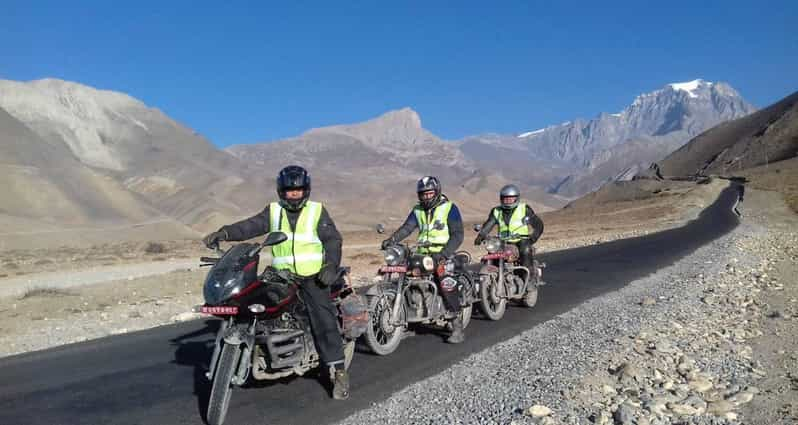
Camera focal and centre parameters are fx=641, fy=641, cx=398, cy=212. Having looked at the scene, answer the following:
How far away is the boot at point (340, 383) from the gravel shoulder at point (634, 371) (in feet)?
1.47

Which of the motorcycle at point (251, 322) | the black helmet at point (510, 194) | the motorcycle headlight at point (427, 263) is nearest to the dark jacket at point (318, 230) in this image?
the motorcycle at point (251, 322)

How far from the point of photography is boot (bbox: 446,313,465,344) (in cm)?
913

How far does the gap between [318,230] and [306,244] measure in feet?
0.65

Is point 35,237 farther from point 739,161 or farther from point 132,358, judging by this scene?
point 739,161

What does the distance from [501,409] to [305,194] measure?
9.36ft

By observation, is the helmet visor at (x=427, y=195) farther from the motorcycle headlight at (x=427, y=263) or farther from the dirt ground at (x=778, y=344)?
the dirt ground at (x=778, y=344)

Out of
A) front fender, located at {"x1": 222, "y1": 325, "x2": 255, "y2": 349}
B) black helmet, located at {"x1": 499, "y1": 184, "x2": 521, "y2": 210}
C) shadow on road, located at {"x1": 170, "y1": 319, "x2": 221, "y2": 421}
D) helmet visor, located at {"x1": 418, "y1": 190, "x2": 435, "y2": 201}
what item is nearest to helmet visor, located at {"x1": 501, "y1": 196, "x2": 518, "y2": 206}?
black helmet, located at {"x1": 499, "y1": 184, "x2": 521, "y2": 210}

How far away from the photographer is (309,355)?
661cm

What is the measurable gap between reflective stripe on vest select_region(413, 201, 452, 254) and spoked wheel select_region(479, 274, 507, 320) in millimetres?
1532

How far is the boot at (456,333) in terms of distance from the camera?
9.13m

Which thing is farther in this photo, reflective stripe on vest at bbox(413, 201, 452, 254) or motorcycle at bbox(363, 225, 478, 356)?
reflective stripe on vest at bbox(413, 201, 452, 254)

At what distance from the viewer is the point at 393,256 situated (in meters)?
8.59

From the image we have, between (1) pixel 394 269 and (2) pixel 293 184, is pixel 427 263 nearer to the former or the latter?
(1) pixel 394 269

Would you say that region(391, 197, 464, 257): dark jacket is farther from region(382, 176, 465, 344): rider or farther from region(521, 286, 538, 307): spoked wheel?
region(521, 286, 538, 307): spoked wheel
